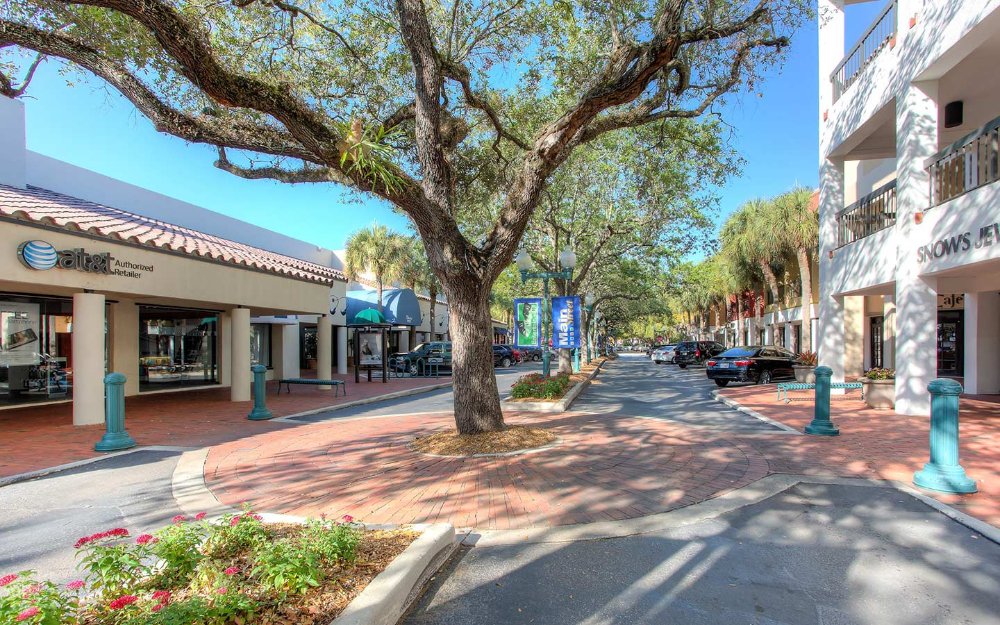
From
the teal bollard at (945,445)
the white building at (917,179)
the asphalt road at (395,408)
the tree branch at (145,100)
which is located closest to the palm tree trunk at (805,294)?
the white building at (917,179)

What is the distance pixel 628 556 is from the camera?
3900 millimetres

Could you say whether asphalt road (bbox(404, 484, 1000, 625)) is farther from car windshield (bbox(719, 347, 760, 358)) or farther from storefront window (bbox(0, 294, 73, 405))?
car windshield (bbox(719, 347, 760, 358))

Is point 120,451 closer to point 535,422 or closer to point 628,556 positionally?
point 535,422

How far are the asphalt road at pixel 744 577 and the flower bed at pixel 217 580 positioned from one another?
57 centimetres

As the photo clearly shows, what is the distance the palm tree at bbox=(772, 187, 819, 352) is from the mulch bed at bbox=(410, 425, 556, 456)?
68.6 ft

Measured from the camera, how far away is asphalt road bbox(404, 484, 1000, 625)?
3121 mm

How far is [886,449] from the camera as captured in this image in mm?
7094

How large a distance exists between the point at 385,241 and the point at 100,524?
26646mm

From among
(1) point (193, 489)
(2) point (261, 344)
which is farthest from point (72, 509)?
(2) point (261, 344)

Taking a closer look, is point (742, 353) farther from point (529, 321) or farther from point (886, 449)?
point (886, 449)

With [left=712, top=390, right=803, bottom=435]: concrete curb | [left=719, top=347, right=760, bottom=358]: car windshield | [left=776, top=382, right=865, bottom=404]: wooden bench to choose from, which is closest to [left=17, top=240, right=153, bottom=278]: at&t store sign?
[left=712, top=390, right=803, bottom=435]: concrete curb

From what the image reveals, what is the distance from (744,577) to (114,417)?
8.68 metres

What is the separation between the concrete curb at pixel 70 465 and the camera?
614cm

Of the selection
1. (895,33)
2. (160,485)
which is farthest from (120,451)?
(895,33)
